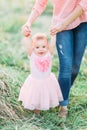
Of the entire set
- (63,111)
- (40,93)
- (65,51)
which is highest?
(65,51)

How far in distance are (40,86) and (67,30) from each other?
55 centimetres

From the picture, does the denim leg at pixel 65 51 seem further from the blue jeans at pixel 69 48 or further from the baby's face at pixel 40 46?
the baby's face at pixel 40 46

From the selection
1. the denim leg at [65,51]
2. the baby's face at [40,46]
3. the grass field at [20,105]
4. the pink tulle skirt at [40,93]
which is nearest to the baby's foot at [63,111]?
the grass field at [20,105]

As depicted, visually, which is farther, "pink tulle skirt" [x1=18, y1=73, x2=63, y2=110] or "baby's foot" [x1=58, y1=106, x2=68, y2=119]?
"baby's foot" [x1=58, y1=106, x2=68, y2=119]

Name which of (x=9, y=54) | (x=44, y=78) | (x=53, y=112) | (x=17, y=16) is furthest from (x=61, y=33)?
(x=17, y=16)

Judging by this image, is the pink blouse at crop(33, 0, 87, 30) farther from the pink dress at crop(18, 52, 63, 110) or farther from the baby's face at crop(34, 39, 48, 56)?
the pink dress at crop(18, 52, 63, 110)

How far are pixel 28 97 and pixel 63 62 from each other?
0.44 metres

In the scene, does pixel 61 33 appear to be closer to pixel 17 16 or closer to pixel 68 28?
pixel 68 28

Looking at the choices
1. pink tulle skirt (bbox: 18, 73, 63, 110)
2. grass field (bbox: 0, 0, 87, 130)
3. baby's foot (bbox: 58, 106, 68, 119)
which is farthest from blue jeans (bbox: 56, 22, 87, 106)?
grass field (bbox: 0, 0, 87, 130)

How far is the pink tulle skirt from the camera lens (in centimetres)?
517

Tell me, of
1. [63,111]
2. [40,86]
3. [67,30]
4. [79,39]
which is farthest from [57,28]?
[63,111]

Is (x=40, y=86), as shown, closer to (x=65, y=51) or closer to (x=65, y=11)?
(x=65, y=51)

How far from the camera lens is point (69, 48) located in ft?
16.9

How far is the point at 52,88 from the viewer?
5.22m
